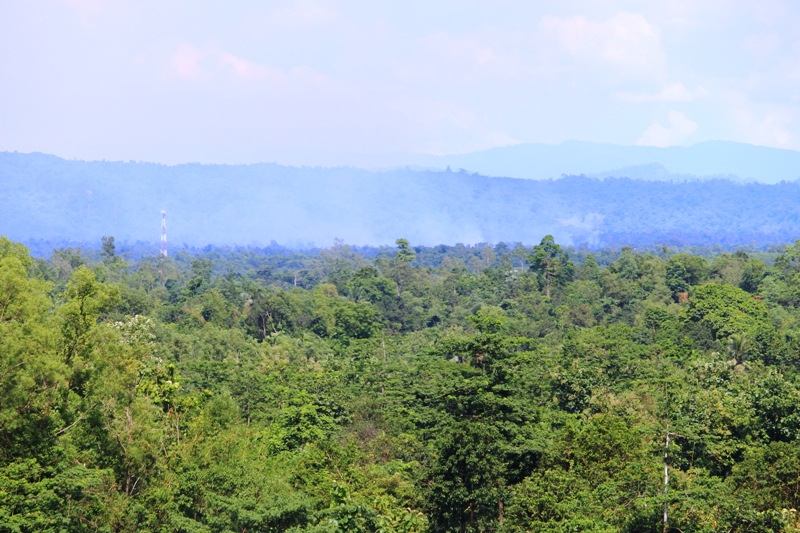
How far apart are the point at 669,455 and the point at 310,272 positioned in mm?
73920

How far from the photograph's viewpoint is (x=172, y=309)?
153 feet

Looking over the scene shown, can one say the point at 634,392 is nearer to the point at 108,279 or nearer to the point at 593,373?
the point at 593,373

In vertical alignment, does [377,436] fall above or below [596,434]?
below

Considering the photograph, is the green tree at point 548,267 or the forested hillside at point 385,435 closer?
the forested hillside at point 385,435

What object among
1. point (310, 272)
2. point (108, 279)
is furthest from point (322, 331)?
point (310, 272)

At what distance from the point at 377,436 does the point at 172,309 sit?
27336mm

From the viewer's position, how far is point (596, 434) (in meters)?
17.5

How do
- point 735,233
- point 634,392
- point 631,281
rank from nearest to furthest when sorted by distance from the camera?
point 634,392
point 631,281
point 735,233

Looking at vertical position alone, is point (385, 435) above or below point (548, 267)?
below

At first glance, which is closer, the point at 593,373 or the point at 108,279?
the point at 593,373

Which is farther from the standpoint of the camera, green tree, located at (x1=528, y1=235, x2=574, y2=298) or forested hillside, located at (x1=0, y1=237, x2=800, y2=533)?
green tree, located at (x1=528, y1=235, x2=574, y2=298)

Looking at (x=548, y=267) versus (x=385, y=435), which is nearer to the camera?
(x=385, y=435)

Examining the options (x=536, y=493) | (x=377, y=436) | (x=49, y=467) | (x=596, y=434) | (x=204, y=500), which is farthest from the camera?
(x=377, y=436)

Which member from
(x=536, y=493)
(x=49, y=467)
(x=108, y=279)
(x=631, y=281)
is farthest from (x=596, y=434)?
(x=108, y=279)
